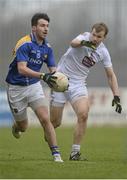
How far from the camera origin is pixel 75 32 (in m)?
31.7

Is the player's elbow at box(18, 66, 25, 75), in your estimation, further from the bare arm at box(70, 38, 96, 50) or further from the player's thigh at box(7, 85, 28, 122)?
the bare arm at box(70, 38, 96, 50)

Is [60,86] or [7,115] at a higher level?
[60,86]

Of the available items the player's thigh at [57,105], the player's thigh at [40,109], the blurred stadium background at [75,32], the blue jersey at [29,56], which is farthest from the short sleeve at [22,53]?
the blurred stadium background at [75,32]

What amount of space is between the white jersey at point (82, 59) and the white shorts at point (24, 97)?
104 cm

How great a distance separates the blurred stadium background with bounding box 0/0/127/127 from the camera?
31094 millimetres

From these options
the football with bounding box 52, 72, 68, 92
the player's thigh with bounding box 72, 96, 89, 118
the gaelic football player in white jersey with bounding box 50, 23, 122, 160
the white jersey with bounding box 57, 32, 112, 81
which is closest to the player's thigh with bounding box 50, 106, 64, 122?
the gaelic football player in white jersey with bounding box 50, 23, 122, 160

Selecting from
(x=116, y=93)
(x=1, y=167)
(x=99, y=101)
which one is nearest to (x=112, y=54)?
(x=99, y=101)

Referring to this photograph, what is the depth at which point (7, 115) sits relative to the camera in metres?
30.8

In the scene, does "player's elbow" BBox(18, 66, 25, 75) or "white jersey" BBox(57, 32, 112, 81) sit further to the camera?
"white jersey" BBox(57, 32, 112, 81)

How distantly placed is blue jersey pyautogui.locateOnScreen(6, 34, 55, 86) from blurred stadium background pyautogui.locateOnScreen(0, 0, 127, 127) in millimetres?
18079

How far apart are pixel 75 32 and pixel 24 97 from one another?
1920 centimetres

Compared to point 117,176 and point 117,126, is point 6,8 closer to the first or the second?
point 117,126

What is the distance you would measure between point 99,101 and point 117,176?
20716mm

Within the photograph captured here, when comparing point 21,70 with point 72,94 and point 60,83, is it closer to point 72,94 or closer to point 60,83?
point 60,83
